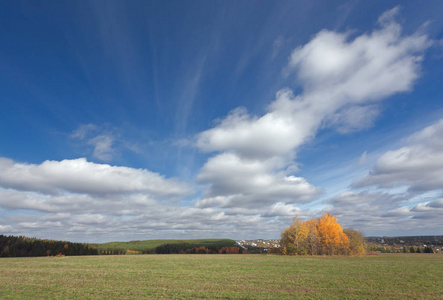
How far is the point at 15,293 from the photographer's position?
17.5 metres

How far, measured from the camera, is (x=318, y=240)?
7944cm

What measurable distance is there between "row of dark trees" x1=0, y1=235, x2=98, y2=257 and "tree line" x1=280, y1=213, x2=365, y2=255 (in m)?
71.3

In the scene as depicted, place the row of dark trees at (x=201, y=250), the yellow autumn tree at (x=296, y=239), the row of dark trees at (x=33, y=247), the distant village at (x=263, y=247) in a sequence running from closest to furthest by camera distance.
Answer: the row of dark trees at (x=33, y=247) < the yellow autumn tree at (x=296, y=239) < the distant village at (x=263, y=247) < the row of dark trees at (x=201, y=250)

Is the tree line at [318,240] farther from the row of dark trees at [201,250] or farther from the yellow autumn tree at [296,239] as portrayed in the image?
the row of dark trees at [201,250]

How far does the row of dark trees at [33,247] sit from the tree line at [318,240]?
Result: 71.3m

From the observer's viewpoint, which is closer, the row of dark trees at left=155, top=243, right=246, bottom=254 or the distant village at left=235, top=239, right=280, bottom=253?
the distant village at left=235, top=239, right=280, bottom=253

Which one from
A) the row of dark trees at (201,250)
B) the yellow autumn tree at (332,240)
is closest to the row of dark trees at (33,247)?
the row of dark trees at (201,250)

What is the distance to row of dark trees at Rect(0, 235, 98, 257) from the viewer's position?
65188mm

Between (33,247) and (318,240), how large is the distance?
87.5m

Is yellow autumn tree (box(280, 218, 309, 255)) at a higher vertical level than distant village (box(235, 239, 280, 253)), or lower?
higher

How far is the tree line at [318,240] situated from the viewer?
7812 cm

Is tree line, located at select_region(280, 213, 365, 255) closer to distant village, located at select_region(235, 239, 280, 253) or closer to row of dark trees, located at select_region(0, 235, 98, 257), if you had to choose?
distant village, located at select_region(235, 239, 280, 253)

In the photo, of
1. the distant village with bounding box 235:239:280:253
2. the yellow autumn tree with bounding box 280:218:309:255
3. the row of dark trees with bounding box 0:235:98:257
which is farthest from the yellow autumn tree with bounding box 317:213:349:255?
the row of dark trees with bounding box 0:235:98:257

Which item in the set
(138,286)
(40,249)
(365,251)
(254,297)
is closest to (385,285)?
(254,297)
